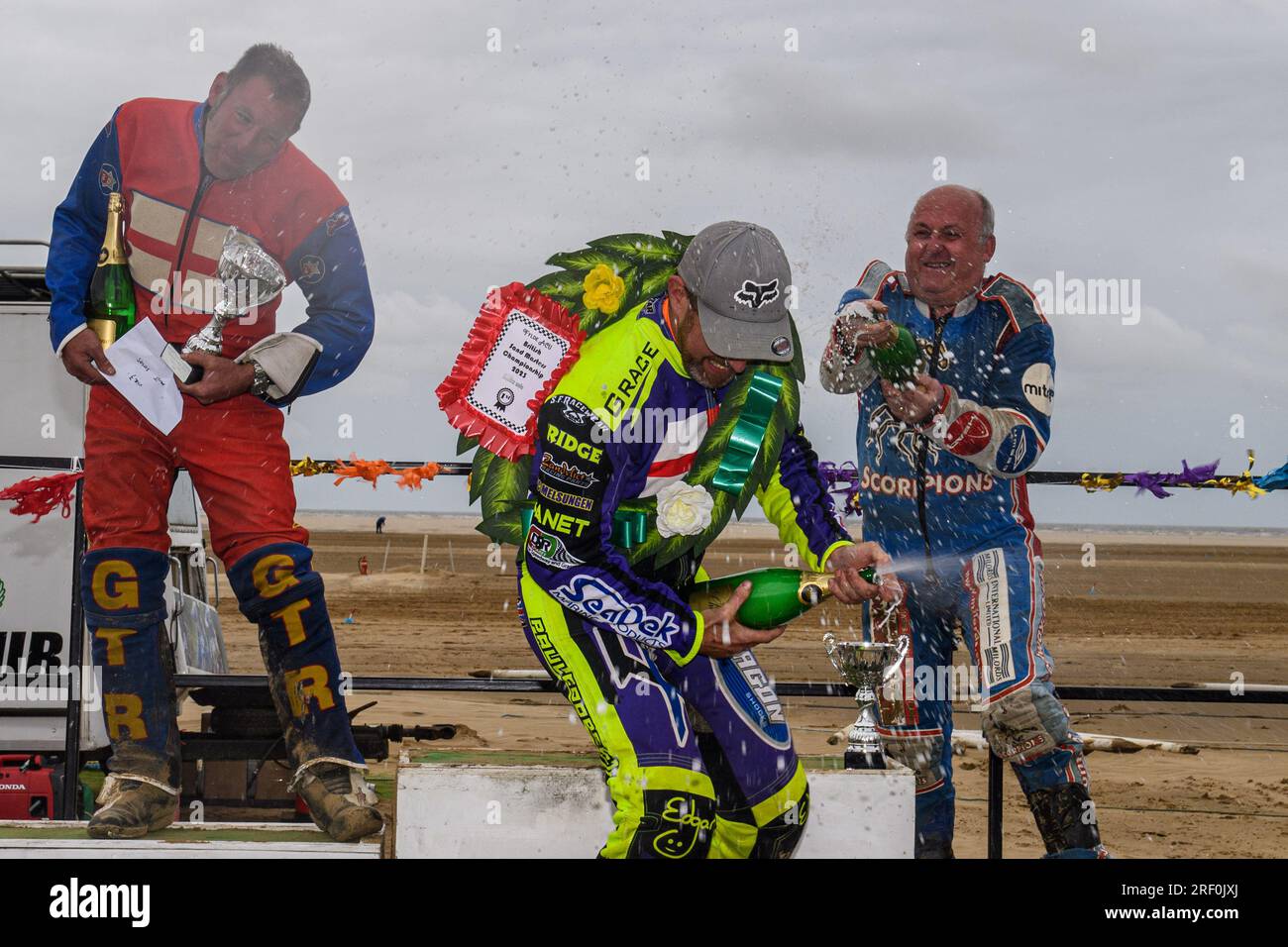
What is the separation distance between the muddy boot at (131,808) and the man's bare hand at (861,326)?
2.52 metres

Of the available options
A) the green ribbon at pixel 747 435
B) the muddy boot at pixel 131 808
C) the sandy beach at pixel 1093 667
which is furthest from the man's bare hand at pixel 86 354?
the sandy beach at pixel 1093 667

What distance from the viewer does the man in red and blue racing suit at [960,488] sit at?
3834mm

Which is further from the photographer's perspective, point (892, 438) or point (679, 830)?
point (892, 438)

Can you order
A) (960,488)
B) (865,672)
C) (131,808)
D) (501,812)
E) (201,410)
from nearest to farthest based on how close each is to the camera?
(501,812)
(131,808)
(201,410)
(865,672)
(960,488)

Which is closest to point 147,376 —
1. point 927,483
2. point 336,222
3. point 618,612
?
point 336,222

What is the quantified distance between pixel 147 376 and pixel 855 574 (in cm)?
220

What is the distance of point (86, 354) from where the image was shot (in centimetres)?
382

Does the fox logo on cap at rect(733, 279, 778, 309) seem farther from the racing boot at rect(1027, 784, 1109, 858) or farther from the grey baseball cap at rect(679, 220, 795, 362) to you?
the racing boot at rect(1027, 784, 1109, 858)

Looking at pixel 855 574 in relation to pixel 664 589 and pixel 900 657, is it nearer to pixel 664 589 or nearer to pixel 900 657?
pixel 664 589

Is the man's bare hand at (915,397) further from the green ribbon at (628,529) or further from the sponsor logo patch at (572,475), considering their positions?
the sponsor logo patch at (572,475)

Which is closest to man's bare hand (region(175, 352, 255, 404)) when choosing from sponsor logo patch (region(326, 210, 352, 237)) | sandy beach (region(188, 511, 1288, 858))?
sponsor logo patch (region(326, 210, 352, 237))

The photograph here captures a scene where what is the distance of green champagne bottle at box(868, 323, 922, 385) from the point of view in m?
3.94

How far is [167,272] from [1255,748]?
406 inches
